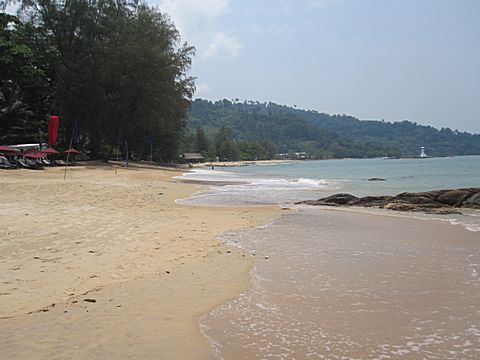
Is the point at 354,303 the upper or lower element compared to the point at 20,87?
lower

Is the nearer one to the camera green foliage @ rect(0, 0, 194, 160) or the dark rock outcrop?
the dark rock outcrop

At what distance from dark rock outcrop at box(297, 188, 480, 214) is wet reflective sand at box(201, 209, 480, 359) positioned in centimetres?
635

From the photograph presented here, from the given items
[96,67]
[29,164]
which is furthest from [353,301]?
[96,67]

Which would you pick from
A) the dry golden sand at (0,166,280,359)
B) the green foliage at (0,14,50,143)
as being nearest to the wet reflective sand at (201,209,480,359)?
the dry golden sand at (0,166,280,359)

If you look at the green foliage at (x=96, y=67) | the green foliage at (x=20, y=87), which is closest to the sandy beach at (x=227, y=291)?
Result: the green foliage at (x=20, y=87)

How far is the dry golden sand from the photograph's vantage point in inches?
155

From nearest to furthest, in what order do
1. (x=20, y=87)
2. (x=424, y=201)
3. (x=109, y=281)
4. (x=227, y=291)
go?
(x=227, y=291)
(x=109, y=281)
(x=424, y=201)
(x=20, y=87)

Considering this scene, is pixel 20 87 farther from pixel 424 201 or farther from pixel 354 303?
pixel 354 303

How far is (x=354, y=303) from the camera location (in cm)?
523

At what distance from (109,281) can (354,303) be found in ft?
10.2

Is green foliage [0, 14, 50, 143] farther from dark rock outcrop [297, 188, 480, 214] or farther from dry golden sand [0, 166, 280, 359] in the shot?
dark rock outcrop [297, 188, 480, 214]

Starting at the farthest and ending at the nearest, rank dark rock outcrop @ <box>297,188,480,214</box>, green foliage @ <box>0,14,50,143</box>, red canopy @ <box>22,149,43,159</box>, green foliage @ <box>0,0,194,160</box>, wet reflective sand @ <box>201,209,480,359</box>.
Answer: green foliage @ <box>0,0,194,160</box> < green foliage @ <box>0,14,50,143</box> < red canopy @ <box>22,149,43,159</box> < dark rock outcrop @ <box>297,188,480,214</box> < wet reflective sand @ <box>201,209,480,359</box>

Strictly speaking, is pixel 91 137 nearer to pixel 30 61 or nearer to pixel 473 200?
pixel 30 61

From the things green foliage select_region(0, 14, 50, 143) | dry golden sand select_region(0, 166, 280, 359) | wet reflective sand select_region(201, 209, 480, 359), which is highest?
green foliage select_region(0, 14, 50, 143)
